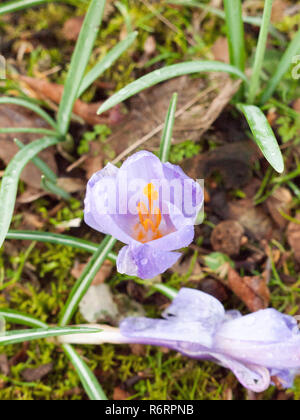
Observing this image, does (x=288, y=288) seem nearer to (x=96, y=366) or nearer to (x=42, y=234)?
(x=96, y=366)

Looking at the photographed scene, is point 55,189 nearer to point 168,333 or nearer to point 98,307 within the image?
point 98,307

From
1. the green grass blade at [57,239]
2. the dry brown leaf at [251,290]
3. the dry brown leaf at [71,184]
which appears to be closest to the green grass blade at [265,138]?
the dry brown leaf at [251,290]

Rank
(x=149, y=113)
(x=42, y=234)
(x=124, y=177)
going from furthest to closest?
(x=149, y=113) → (x=42, y=234) → (x=124, y=177)

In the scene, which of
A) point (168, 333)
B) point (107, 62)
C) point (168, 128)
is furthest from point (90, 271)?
point (107, 62)

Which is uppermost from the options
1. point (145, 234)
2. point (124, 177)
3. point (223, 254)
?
point (124, 177)

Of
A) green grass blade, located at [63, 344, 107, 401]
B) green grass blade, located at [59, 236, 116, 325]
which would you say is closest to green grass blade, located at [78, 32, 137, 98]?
green grass blade, located at [59, 236, 116, 325]

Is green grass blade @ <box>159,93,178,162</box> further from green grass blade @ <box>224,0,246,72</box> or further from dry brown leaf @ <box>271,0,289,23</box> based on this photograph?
dry brown leaf @ <box>271,0,289,23</box>

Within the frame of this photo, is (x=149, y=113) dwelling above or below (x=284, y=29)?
below

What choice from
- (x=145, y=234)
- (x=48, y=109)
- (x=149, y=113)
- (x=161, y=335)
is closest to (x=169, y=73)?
(x=149, y=113)
